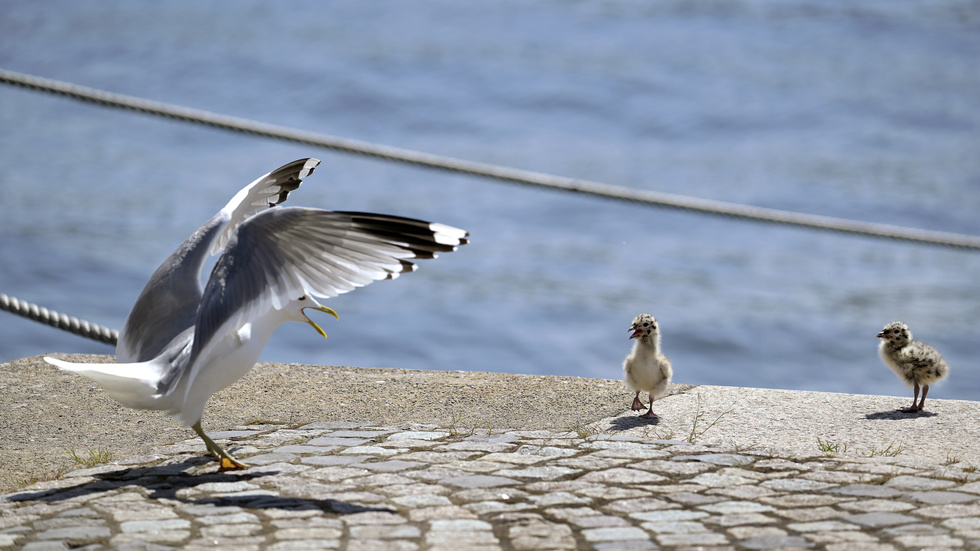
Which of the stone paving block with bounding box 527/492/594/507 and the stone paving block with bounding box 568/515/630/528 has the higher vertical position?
the stone paving block with bounding box 527/492/594/507

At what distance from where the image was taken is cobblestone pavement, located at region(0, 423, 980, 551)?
9.34ft

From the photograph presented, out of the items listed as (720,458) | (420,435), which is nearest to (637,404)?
(720,458)

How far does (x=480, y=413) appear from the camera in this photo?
4242 millimetres

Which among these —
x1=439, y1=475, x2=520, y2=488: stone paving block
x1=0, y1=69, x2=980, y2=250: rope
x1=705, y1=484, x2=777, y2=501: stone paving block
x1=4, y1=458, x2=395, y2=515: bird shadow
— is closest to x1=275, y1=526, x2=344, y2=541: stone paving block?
x1=4, y1=458, x2=395, y2=515: bird shadow

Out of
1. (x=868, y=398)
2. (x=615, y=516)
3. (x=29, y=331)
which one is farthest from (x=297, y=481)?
(x=29, y=331)

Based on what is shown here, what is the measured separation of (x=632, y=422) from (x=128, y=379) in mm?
1850

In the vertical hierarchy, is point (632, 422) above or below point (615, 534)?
above

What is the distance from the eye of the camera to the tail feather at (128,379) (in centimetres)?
320

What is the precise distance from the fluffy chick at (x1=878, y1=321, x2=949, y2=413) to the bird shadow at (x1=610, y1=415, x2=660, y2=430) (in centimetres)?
101

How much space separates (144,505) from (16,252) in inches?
460

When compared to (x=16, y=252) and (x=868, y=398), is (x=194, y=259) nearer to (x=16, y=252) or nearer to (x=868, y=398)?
(x=868, y=398)

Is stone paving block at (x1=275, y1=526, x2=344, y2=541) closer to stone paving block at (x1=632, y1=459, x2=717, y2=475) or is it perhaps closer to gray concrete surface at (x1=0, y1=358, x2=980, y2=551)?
gray concrete surface at (x1=0, y1=358, x2=980, y2=551)

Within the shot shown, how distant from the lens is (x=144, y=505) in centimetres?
314

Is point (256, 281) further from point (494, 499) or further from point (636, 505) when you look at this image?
point (636, 505)
